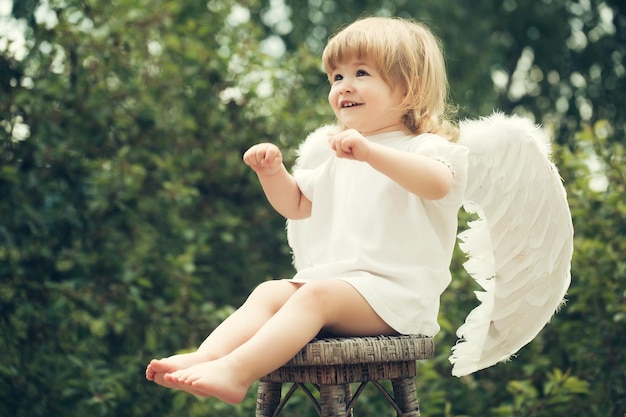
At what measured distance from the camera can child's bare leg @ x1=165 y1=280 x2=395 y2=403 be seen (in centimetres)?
189

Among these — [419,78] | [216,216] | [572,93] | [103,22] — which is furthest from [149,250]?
[572,93]

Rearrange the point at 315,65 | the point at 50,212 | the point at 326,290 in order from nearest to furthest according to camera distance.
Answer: the point at 326,290, the point at 50,212, the point at 315,65

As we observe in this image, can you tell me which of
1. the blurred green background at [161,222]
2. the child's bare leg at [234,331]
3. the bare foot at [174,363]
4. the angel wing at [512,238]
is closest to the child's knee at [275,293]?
the child's bare leg at [234,331]

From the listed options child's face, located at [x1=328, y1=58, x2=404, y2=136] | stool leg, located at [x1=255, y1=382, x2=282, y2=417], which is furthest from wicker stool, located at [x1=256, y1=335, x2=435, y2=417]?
child's face, located at [x1=328, y1=58, x2=404, y2=136]

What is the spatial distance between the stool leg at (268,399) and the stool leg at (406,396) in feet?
1.03

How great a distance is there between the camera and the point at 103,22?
4.10 meters

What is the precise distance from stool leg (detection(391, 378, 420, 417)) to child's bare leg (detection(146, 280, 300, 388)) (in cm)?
36

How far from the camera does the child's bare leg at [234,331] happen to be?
1.99 m

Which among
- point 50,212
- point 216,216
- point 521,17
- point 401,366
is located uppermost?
point 521,17

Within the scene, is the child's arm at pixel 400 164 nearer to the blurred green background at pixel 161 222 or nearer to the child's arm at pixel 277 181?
the child's arm at pixel 277 181

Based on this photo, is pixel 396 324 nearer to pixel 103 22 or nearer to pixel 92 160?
pixel 92 160

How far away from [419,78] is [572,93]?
24.7 feet

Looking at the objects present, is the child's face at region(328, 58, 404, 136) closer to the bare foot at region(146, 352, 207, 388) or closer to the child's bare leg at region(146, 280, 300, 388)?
the child's bare leg at region(146, 280, 300, 388)

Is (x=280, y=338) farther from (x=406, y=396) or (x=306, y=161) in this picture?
(x=306, y=161)
